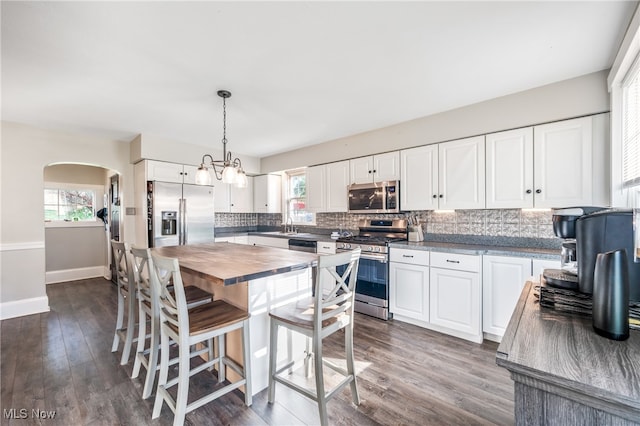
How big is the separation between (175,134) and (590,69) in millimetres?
4668

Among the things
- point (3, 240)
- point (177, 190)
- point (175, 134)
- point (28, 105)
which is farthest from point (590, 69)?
point (3, 240)

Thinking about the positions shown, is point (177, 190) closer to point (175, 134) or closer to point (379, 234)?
point (175, 134)

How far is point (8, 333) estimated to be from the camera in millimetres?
2965

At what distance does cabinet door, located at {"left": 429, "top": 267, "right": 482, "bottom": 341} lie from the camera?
2.69 m

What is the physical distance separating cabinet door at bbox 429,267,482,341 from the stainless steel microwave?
1.01m

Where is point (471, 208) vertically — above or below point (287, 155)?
below

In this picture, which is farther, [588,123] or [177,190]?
[177,190]

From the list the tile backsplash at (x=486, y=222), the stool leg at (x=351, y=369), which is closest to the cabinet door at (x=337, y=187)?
the tile backsplash at (x=486, y=222)

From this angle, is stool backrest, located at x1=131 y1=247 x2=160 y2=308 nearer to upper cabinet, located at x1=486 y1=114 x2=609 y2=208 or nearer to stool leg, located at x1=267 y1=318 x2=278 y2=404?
stool leg, located at x1=267 y1=318 x2=278 y2=404

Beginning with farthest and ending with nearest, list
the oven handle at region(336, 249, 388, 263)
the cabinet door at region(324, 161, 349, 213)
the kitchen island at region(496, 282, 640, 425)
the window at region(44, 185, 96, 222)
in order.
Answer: the window at region(44, 185, 96, 222) < the cabinet door at region(324, 161, 349, 213) < the oven handle at region(336, 249, 388, 263) < the kitchen island at region(496, 282, 640, 425)

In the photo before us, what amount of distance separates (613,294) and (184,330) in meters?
1.87

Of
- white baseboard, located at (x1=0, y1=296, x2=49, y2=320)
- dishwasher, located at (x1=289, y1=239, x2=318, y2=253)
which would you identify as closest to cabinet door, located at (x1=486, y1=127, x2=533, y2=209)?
dishwasher, located at (x1=289, y1=239, x2=318, y2=253)

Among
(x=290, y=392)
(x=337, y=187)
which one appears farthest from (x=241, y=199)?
(x=290, y=392)

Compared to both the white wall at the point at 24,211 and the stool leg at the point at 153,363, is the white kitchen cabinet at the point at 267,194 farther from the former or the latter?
the stool leg at the point at 153,363
